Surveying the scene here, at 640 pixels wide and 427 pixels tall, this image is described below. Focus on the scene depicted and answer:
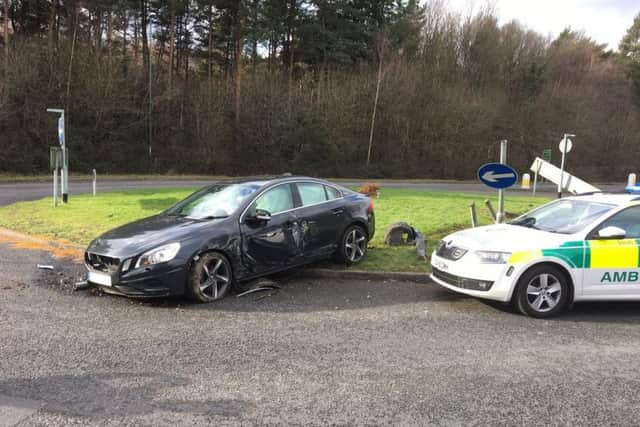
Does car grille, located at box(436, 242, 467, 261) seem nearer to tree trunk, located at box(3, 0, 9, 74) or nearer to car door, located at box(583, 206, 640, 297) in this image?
car door, located at box(583, 206, 640, 297)

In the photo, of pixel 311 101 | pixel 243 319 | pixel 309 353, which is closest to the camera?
pixel 309 353

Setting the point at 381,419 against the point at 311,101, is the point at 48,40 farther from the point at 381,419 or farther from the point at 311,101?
the point at 381,419

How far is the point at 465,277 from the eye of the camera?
19.6ft

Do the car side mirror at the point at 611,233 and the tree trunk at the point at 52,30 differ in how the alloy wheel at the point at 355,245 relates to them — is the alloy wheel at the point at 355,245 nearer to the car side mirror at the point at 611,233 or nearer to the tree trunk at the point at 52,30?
the car side mirror at the point at 611,233

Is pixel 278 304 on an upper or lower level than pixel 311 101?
lower

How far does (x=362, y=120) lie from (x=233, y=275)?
36.3 meters

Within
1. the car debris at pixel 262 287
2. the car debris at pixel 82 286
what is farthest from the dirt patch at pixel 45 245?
the car debris at pixel 262 287

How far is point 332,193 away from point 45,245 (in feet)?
19.3

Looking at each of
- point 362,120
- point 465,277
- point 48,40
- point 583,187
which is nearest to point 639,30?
point 362,120

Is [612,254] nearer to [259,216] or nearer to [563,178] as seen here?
[259,216]

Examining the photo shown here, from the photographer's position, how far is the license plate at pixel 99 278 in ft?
19.3

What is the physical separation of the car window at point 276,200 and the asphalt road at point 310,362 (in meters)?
1.27

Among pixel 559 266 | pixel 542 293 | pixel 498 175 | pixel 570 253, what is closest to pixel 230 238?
pixel 542 293

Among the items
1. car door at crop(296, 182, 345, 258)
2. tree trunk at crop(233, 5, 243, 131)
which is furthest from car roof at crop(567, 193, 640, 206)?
tree trunk at crop(233, 5, 243, 131)
